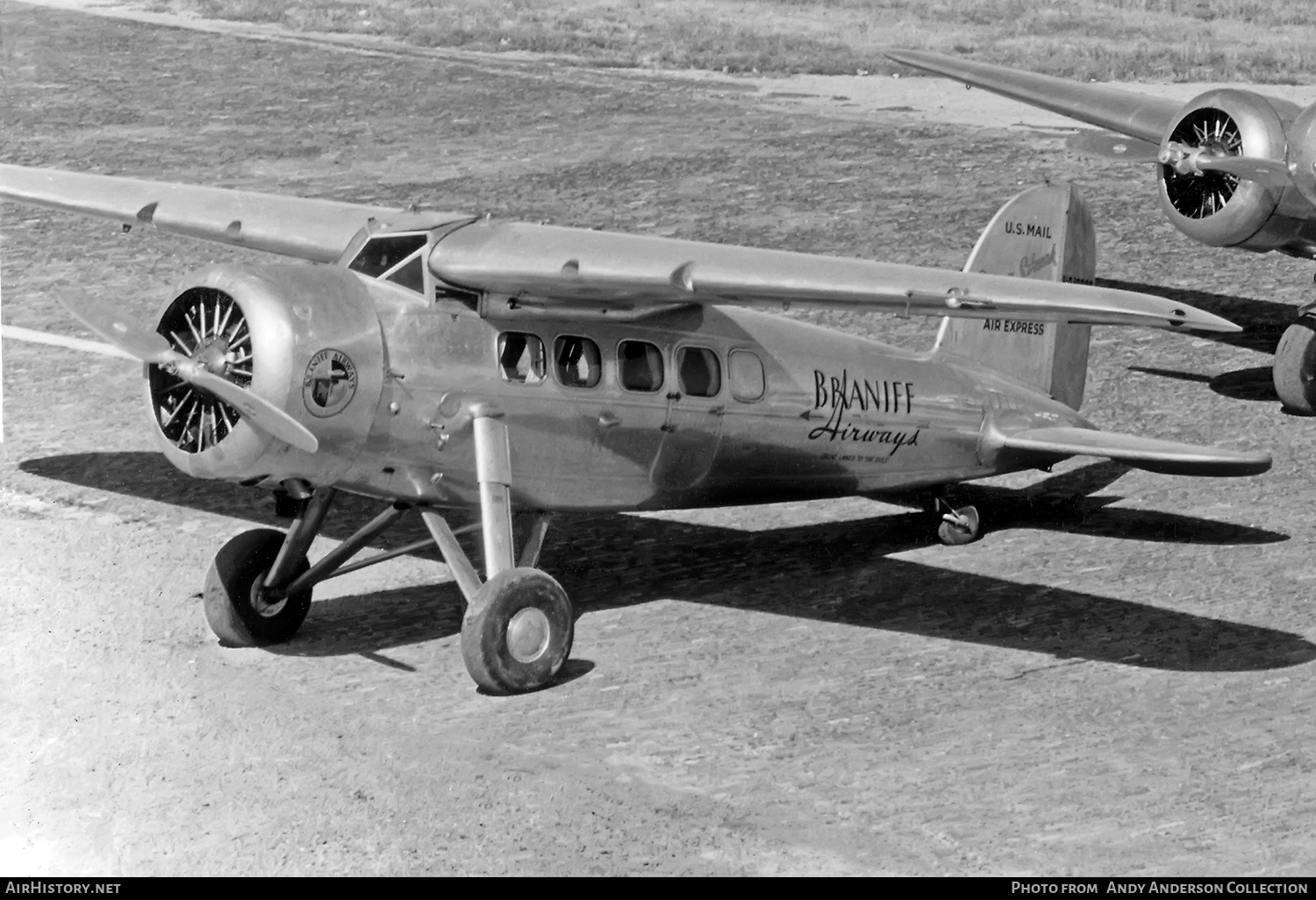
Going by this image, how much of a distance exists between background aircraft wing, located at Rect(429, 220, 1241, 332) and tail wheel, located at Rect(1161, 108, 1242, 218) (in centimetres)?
800

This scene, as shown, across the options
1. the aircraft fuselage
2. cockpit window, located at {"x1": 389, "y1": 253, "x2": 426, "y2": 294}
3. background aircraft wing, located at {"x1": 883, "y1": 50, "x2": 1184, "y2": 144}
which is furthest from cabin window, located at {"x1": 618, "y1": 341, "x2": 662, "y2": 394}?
background aircraft wing, located at {"x1": 883, "y1": 50, "x2": 1184, "y2": 144}

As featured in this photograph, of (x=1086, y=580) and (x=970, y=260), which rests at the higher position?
(x=970, y=260)

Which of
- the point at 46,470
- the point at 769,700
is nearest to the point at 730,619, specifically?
the point at 769,700

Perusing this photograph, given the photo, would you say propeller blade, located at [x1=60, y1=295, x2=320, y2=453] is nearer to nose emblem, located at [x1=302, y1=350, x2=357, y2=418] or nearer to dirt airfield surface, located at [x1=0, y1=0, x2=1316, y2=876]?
nose emblem, located at [x1=302, y1=350, x2=357, y2=418]

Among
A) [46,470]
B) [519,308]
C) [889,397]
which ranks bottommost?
[46,470]

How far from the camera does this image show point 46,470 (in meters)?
16.8

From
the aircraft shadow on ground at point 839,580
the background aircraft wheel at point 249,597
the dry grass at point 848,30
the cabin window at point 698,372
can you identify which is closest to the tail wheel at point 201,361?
the background aircraft wheel at point 249,597

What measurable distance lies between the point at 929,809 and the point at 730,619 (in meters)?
3.43

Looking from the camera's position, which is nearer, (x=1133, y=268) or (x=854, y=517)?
(x=854, y=517)

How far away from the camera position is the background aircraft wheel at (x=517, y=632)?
11727 millimetres

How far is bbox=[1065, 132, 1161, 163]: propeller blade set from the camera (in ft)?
70.6

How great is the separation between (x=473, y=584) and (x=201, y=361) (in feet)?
7.37

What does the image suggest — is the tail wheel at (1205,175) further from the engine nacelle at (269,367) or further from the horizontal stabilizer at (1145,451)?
the engine nacelle at (269,367)

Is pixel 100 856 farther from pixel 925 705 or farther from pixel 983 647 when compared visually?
pixel 983 647
